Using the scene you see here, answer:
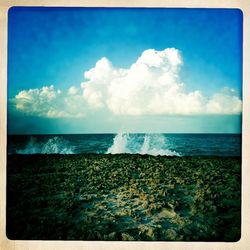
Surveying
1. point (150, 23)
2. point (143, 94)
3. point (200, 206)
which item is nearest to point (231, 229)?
point (200, 206)

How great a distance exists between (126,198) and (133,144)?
Answer: 0.48m

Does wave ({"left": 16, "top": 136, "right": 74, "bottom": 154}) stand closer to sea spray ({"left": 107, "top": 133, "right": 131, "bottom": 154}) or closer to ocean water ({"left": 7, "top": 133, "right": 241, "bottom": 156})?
ocean water ({"left": 7, "top": 133, "right": 241, "bottom": 156})

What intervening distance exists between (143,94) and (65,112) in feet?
2.32

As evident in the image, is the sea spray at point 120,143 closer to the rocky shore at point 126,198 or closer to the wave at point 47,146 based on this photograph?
the rocky shore at point 126,198

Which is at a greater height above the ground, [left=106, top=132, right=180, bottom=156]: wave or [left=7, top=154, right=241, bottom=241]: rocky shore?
[left=106, top=132, right=180, bottom=156]: wave

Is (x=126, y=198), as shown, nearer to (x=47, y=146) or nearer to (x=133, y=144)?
(x=133, y=144)

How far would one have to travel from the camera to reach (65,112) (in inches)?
97.7

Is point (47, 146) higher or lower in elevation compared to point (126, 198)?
higher

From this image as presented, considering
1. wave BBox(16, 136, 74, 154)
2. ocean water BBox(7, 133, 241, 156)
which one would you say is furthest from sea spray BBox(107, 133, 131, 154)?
wave BBox(16, 136, 74, 154)

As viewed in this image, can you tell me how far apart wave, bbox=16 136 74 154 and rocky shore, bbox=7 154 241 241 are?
0.05 metres

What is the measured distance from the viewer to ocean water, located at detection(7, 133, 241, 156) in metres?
2.44

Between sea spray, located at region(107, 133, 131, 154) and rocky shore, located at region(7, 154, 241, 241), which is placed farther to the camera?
sea spray, located at region(107, 133, 131, 154)

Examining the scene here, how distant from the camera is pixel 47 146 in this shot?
2469mm

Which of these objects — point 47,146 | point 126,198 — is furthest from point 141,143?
point 47,146
